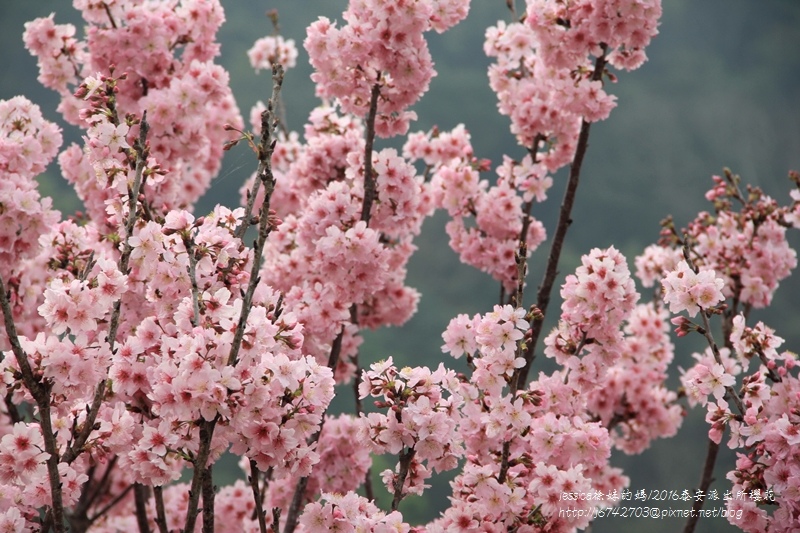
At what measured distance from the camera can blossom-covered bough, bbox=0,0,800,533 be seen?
2193mm

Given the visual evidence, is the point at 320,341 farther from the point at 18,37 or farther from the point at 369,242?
the point at 18,37

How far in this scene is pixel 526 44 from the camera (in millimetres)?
4098

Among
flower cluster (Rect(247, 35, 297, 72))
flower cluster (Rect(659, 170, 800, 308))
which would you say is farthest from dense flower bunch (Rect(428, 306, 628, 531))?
flower cluster (Rect(247, 35, 297, 72))

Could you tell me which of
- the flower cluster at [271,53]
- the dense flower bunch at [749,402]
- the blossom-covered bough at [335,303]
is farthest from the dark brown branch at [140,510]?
the flower cluster at [271,53]

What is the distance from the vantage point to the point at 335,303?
3455 millimetres

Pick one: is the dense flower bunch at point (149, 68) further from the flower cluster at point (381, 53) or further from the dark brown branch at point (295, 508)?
the dark brown branch at point (295, 508)

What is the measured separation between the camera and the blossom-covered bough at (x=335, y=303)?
2193 millimetres

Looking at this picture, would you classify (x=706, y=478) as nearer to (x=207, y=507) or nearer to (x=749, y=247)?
(x=749, y=247)

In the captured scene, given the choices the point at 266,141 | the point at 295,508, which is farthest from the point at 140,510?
the point at 266,141

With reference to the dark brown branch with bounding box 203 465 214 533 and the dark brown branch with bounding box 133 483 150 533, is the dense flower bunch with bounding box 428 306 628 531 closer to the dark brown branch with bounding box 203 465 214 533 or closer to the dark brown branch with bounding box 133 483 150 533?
the dark brown branch with bounding box 203 465 214 533

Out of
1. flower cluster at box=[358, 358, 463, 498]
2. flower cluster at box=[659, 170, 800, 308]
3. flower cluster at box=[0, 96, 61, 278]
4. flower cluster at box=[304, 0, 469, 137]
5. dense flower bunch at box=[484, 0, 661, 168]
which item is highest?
dense flower bunch at box=[484, 0, 661, 168]

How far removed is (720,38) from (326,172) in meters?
10.2

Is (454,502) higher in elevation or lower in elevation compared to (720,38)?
lower

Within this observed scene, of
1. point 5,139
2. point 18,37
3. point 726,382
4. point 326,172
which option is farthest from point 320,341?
point 18,37
